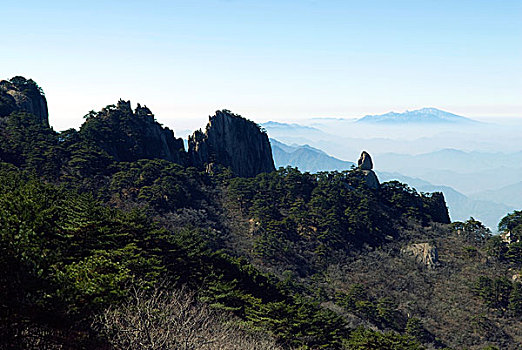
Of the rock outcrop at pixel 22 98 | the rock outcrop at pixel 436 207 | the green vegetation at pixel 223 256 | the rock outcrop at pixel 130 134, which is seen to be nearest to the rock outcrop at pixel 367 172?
the green vegetation at pixel 223 256

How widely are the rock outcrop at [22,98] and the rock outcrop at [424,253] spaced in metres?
77.2

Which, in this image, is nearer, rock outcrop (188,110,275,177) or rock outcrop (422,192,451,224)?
rock outcrop (422,192,451,224)

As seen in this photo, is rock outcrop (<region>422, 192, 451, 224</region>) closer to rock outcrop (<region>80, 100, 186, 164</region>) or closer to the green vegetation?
the green vegetation

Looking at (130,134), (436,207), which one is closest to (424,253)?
(436,207)

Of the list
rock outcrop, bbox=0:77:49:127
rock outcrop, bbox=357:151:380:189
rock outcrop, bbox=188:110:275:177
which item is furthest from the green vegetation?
rock outcrop, bbox=188:110:275:177

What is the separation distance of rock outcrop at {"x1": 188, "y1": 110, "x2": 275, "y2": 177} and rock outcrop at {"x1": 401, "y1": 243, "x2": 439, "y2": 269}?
1911 inches

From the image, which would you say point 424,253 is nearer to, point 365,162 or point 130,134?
point 365,162

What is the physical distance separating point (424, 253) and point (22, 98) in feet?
293

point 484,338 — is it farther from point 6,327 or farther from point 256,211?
point 6,327

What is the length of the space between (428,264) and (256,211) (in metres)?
30.4

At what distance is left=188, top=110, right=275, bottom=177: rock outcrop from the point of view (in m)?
101

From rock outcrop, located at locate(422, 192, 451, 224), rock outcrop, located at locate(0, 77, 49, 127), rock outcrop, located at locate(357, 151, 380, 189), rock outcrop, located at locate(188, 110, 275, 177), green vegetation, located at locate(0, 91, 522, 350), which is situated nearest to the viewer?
green vegetation, located at locate(0, 91, 522, 350)

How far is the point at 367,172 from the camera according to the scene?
98750 mm

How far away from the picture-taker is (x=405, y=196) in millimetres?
89562
